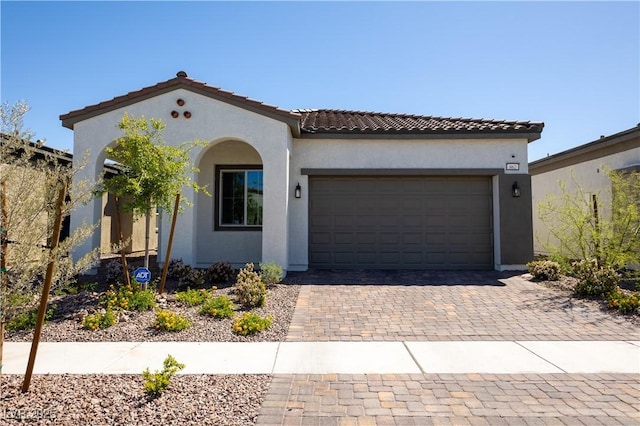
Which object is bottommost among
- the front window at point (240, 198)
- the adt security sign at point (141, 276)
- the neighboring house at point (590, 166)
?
the adt security sign at point (141, 276)

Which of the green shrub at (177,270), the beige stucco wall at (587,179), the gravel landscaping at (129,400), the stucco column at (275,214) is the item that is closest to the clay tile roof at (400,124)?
the stucco column at (275,214)

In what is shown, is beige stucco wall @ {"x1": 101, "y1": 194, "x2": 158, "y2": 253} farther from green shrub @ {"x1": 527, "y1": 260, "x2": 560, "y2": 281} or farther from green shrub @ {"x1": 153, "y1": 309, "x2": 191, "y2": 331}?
green shrub @ {"x1": 527, "y1": 260, "x2": 560, "y2": 281}

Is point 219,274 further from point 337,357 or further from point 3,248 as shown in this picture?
point 3,248

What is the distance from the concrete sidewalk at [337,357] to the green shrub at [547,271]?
442 centimetres

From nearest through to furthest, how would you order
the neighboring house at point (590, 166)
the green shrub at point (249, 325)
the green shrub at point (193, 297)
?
the green shrub at point (249, 325)
the green shrub at point (193, 297)
the neighboring house at point (590, 166)

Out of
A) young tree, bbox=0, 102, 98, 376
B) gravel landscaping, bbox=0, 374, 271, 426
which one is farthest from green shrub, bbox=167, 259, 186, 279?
young tree, bbox=0, 102, 98, 376

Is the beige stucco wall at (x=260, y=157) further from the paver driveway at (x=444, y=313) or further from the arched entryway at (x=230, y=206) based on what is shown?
the paver driveway at (x=444, y=313)

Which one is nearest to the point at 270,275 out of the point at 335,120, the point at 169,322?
the point at 169,322

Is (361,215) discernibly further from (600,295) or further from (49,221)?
(49,221)

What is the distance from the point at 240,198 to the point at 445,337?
8.02 metres

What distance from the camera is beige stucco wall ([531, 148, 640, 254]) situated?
38.2ft

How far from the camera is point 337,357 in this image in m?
4.98

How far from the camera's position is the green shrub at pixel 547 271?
986 cm

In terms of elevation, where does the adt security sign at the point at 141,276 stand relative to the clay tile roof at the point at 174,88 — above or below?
below
